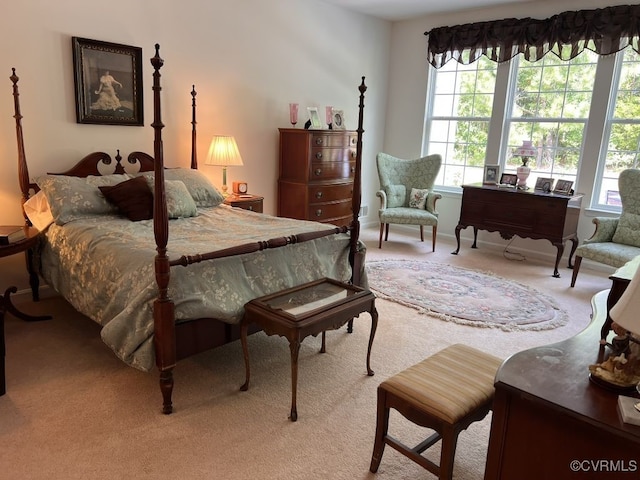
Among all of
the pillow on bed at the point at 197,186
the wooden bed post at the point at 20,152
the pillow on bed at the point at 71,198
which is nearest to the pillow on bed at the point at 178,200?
the pillow on bed at the point at 197,186

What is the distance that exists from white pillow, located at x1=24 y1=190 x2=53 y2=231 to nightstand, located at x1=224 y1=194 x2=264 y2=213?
145cm

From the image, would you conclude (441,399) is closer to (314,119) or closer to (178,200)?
(178,200)

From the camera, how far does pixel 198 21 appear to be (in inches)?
164

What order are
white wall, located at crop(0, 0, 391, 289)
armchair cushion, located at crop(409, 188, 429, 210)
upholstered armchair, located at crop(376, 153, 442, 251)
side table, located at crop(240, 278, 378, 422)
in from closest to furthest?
side table, located at crop(240, 278, 378, 422), white wall, located at crop(0, 0, 391, 289), upholstered armchair, located at crop(376, 153, 442, 251), armchair cushion, located at crop(409, 188, 429, 210)

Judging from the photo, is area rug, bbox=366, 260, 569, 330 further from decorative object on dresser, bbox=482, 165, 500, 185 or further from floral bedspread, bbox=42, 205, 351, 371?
decorative object on dresser, bbox=482, 165, 500, 185

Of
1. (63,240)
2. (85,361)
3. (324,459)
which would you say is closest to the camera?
(324,459)

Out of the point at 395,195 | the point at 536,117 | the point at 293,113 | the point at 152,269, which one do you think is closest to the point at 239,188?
the point at 293,113

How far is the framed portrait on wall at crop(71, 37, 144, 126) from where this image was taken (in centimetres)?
355

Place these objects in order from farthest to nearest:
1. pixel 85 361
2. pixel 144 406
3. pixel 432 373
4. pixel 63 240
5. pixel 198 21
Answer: pixel 198 21
pixel 63 240
pixel 85 361
pixel 144 406
pixel 432 373

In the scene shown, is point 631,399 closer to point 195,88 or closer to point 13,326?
point 13,326

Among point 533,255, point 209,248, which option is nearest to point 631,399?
point 209,248

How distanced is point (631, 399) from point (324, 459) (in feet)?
3.93

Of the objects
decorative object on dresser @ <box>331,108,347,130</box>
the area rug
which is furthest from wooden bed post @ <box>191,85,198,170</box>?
the area rug

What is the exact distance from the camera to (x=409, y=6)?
5.38 m
